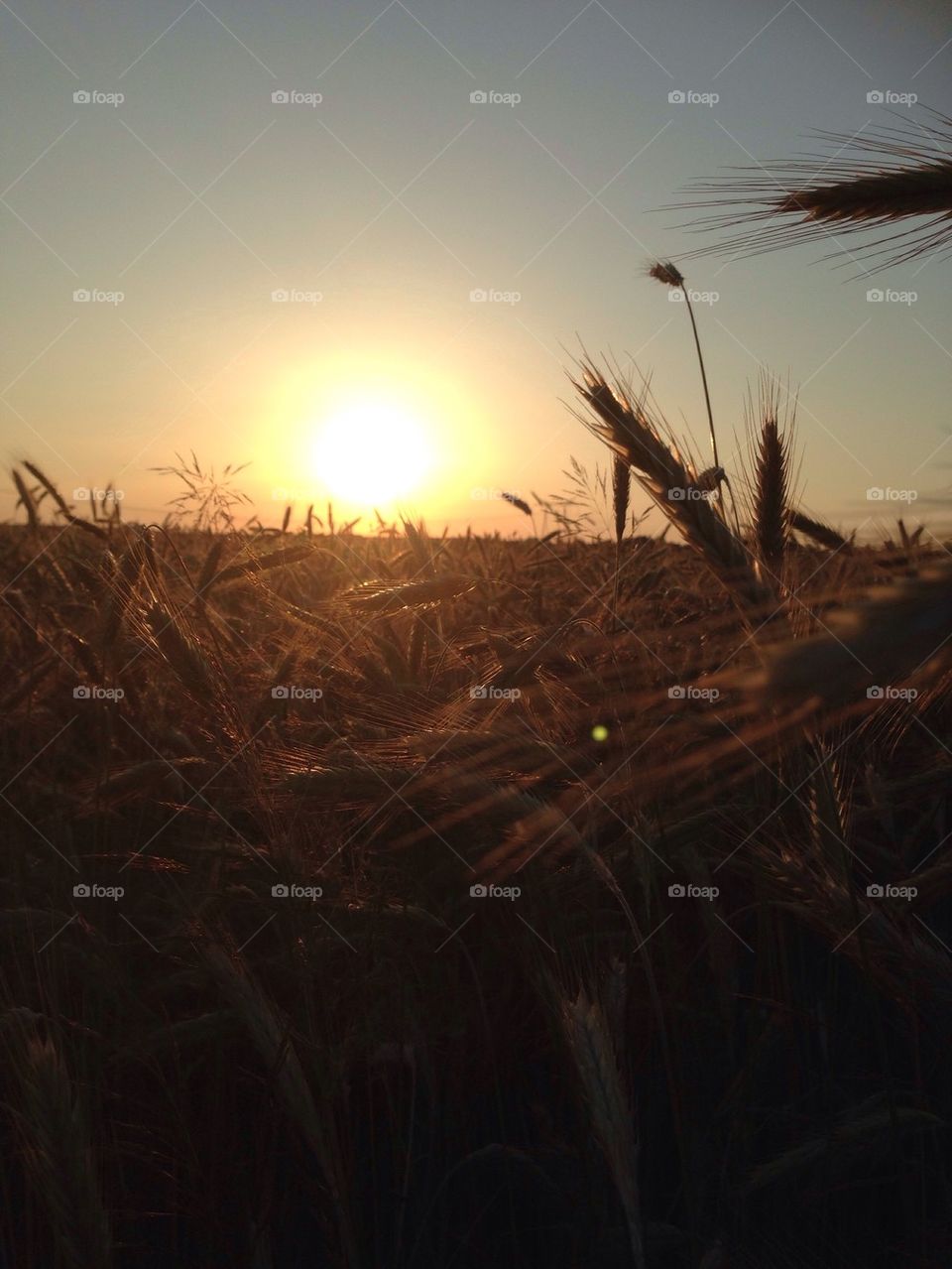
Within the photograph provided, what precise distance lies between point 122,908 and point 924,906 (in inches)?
70.0

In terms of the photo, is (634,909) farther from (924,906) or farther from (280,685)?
(280,685)

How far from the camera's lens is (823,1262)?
1294 millimetres

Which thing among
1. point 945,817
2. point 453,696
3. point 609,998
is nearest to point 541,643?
point 453,696

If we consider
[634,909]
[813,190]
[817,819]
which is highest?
[813,190]
